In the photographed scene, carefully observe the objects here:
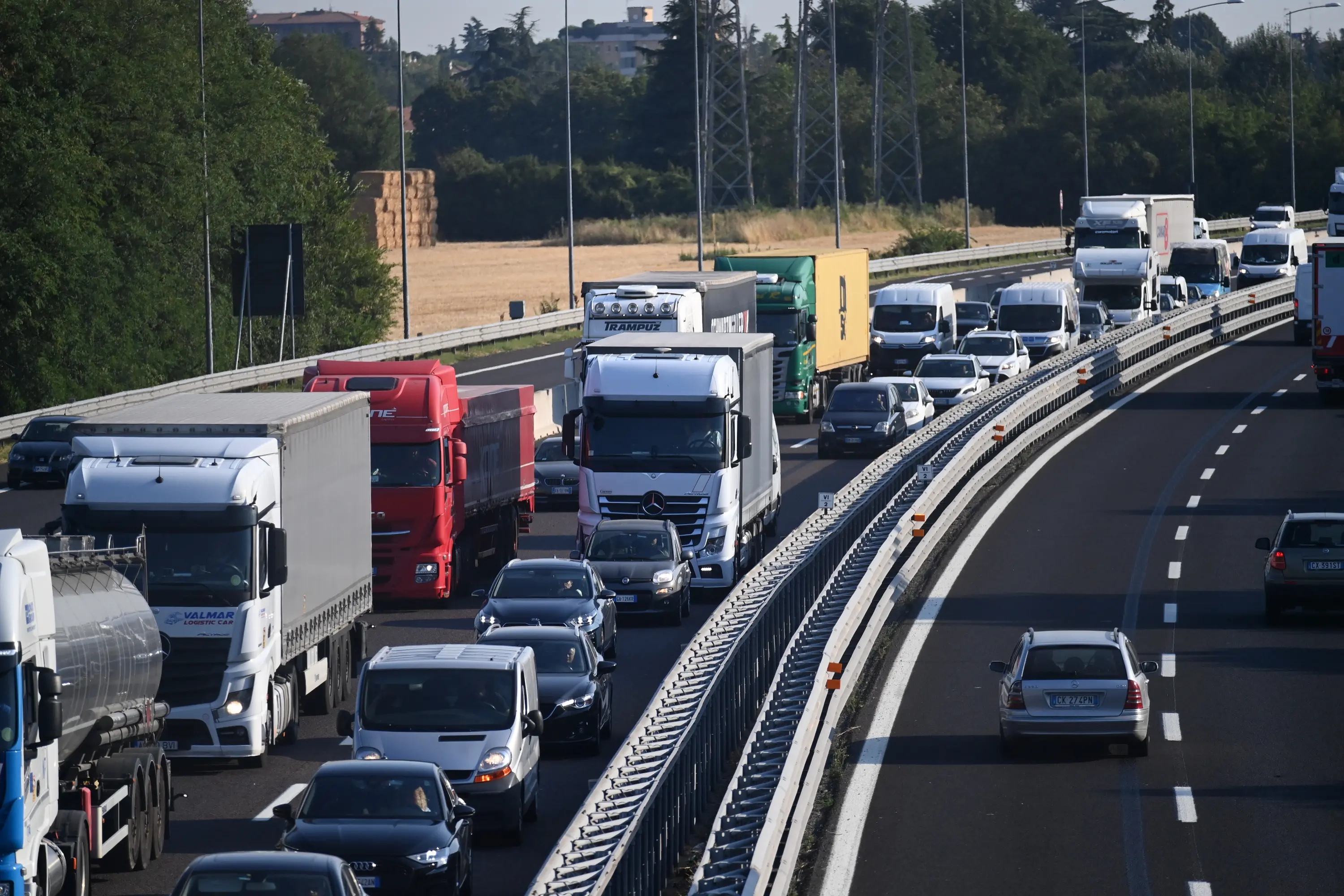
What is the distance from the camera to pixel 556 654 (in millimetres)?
21500

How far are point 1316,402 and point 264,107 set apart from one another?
39075 millimetres

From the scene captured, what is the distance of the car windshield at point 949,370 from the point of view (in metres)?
50.4

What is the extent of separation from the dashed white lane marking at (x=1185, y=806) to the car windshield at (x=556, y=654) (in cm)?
600

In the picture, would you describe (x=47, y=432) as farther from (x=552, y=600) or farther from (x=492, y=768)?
(x=492, y=768)

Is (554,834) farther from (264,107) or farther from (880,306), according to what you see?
(264,107)

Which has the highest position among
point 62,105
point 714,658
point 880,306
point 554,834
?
point 62,105

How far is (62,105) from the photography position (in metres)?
59.1

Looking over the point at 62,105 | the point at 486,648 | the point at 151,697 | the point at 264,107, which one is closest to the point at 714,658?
the point at 486,648

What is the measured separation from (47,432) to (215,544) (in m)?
23.8

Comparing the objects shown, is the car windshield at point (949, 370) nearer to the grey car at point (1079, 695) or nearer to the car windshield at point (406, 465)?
the car windshield at point (406, 465)

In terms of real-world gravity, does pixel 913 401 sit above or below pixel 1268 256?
below

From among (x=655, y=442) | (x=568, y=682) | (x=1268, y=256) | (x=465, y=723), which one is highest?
(x=1268, y=256)

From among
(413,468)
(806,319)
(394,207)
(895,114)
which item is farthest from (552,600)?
(394,207)

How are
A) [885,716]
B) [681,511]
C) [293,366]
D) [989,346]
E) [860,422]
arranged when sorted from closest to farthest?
1. [885,716]
2. [681,511]
3. [860,422]
4. [989,346]
5. [293,366]
